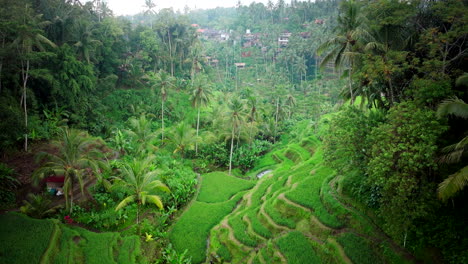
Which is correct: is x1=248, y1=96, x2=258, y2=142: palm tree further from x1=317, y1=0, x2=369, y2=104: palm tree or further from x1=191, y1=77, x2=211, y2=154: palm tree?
x1=317, y1=0, x2=369, y2=104: palm tree

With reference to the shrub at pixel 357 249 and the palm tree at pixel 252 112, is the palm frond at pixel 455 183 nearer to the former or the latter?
the shrub at pixel 357 249

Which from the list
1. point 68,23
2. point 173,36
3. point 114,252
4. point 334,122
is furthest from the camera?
point 173,36

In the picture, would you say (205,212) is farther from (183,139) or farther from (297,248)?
(183,139)

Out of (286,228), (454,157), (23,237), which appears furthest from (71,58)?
(454,157)

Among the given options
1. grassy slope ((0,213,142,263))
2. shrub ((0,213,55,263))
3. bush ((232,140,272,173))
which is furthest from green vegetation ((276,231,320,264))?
bush ((232,140,272,173))

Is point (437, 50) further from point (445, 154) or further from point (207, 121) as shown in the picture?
point (207, 121)

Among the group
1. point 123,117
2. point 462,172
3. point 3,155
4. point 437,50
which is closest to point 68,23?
point 123,117
